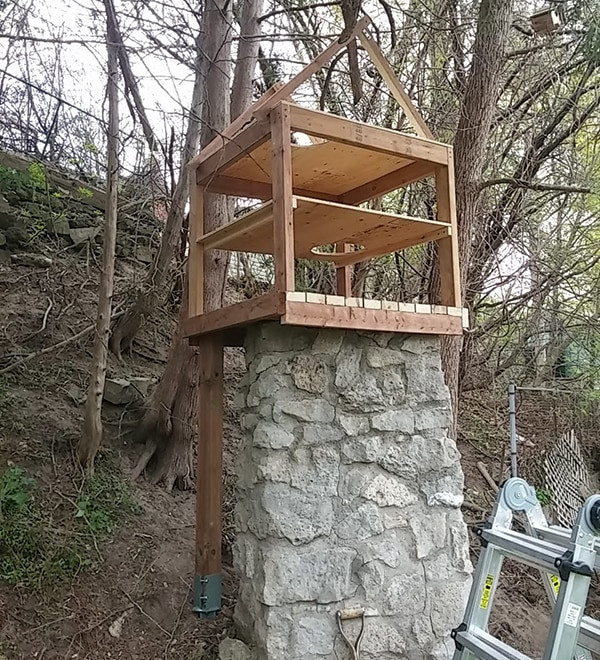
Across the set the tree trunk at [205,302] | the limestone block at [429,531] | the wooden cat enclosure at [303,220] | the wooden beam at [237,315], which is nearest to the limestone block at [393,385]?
the wooden cat enclosure at [303,220]

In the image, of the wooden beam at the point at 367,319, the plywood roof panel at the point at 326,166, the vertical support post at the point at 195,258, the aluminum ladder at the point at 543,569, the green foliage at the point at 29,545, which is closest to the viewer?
the aluminum ladder at the point at 543,569

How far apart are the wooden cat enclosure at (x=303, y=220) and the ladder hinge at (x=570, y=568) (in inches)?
45.6

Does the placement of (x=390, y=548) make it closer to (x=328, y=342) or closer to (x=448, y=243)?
(x=328, y=342)

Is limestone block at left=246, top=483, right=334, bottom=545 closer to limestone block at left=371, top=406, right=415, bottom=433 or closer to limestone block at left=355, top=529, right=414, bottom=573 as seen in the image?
limestone block at left=355, top=529, right=414, bottom=573

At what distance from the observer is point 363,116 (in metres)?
4.79

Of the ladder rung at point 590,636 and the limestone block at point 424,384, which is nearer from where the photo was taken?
the ladder rung at point 590,636

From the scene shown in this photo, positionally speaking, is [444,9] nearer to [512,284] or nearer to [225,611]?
[512,284]

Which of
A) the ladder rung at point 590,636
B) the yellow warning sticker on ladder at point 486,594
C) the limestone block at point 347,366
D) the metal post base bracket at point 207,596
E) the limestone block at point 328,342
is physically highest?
the limestone block at point 328,342

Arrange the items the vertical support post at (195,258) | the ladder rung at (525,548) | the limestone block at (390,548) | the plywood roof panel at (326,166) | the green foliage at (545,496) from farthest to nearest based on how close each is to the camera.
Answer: the green foliage at (545,496) < the vertical support post at (195,258) < the plywood roof panel at (326,166) < the limestone block at (390,548) < the ladder rung at (525,548)

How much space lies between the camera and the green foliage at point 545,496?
471cm

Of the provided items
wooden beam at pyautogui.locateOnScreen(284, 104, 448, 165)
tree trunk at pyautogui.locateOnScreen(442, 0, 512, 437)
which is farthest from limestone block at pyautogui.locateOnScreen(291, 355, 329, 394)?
tree trunk at pyautogui.locateOnScreen(442, 0, 512, 437)

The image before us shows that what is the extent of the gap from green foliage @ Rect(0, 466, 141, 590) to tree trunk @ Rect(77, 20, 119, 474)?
23 cm

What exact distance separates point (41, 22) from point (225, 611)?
12.1 ft

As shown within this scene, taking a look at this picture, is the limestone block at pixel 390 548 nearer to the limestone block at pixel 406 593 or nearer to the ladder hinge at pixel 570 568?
the limestone block at pixel 406 593
